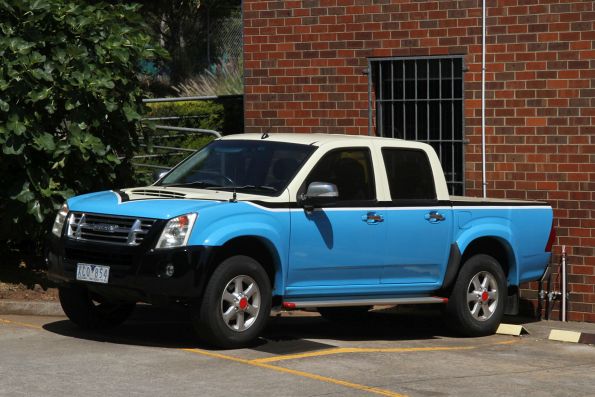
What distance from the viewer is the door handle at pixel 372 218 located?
11781 millimetres

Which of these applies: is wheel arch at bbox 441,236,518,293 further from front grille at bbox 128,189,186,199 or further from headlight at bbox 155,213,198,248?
headlight at bbox 155,213,198,248

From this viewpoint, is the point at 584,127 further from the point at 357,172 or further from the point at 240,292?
the point at 240,292

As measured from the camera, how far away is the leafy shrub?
13.5m

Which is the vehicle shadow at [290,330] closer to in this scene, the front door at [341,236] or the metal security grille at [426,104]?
the front door at [341,236]

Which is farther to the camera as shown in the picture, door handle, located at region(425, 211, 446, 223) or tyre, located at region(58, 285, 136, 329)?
door handle, located at region(425, 211, 446, 223)

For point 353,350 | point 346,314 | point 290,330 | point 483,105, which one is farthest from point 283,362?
point 483,105

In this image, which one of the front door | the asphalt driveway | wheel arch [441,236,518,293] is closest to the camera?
the asphalt driveway

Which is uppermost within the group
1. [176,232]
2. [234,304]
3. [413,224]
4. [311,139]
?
[311,139]

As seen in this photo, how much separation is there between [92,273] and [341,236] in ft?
7.14

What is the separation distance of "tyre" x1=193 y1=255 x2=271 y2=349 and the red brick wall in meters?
4.75

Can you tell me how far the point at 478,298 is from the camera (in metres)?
12.7

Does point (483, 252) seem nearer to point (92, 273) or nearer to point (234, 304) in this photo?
point (234, 304)

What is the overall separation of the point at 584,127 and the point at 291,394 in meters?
6.62

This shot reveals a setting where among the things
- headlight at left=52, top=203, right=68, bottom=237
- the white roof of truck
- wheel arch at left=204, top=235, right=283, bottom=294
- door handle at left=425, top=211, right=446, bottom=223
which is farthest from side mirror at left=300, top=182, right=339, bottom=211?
headlight at left=52, top=203, right=68, bottom=237
